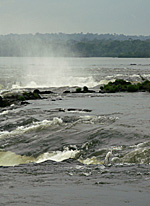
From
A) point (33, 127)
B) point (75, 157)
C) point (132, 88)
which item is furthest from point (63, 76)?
point (75, 157)

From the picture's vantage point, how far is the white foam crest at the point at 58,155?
1340cm

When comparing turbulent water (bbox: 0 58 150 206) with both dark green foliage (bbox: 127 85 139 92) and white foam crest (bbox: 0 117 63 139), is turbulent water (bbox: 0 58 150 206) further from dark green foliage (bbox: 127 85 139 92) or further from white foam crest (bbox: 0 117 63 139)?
dark green foliage (bbox: 127 85 139 92)

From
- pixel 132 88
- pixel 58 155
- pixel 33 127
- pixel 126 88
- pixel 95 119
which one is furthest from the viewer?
pixel 126 88

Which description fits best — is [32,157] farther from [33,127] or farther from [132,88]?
[132,88]

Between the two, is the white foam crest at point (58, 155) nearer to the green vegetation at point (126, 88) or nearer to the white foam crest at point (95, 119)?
the white foam crest at point (95, 119)

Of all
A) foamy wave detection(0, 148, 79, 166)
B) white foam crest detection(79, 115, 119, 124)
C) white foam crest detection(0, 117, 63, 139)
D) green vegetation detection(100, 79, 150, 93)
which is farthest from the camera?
green vegetation detection(100, 79, 150, 93)

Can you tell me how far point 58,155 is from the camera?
45.3 ft

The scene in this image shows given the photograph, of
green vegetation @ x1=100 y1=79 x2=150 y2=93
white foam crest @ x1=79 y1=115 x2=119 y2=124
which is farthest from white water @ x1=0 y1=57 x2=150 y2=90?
white foam crest @ x1=79 y1=115 x2=119 y2=124

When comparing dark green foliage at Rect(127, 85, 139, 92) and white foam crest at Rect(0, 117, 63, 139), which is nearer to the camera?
white foam crest at Rect(0, 117, 63, 139)

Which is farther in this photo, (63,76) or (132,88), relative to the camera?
(63,76)

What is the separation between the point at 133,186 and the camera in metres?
10.0

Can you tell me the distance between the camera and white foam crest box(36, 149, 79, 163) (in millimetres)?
13402

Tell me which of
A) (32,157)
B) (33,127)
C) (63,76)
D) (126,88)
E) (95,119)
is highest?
(63,76)

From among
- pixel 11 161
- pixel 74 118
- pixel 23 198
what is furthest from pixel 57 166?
pixel 74 118
